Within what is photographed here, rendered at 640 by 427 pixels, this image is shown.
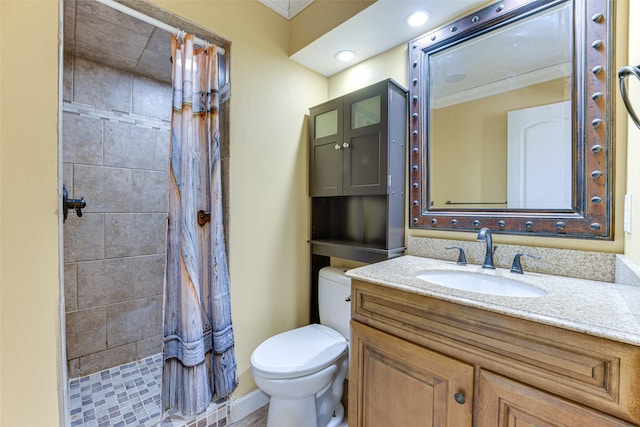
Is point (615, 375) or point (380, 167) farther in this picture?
point (380, 167)

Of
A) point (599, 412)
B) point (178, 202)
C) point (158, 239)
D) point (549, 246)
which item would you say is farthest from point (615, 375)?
point (158, 239)

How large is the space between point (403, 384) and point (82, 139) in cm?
230

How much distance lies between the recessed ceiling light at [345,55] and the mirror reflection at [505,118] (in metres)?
0.48

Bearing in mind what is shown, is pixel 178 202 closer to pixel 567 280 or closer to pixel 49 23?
pixel 49 23

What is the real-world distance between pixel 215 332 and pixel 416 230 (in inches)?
46.8

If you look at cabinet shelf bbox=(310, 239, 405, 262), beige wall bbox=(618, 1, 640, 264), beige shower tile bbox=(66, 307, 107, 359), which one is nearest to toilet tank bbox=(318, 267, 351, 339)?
cabinet shelf bbox=(310, 239, 405, 262)

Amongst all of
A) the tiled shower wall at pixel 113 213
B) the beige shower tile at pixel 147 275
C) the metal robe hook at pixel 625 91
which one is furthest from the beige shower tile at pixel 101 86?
the metal robe hook at pixel 625 91

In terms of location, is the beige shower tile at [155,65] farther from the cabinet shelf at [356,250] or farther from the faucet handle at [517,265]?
the faucet handle at [517,265]

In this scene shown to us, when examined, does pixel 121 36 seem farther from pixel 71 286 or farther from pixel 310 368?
pixel 310 368

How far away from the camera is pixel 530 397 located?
678 mm

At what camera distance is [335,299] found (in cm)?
162

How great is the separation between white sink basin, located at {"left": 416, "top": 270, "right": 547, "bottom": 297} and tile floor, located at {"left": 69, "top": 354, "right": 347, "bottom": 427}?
97cm

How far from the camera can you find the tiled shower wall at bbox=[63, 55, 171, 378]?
1.74 m

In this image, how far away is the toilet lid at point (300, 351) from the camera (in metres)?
1.23
